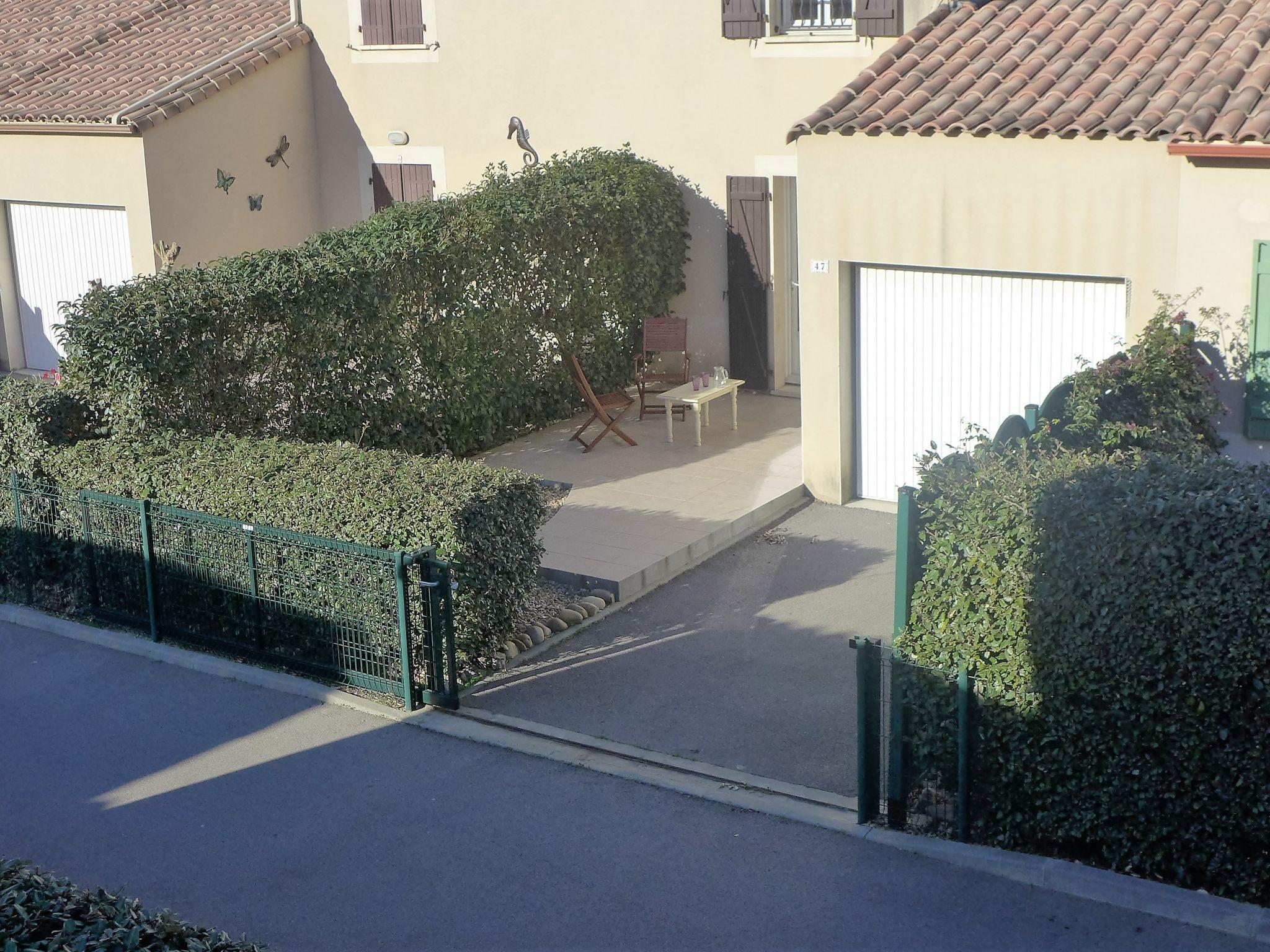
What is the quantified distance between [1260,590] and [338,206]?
14900 millimetres

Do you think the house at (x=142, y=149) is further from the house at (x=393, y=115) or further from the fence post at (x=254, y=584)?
the fence post at (x=254, y=584)

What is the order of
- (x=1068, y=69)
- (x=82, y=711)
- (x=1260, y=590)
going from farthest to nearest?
(x=1068, y=69) → (x=82, y=711) → (x=1260, y=590)

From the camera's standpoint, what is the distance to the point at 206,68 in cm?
1730

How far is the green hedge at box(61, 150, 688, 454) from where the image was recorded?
10781mm

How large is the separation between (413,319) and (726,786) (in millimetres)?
6847

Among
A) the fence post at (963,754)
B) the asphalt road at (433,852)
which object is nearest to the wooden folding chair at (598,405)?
the asphalt road at (433,852)

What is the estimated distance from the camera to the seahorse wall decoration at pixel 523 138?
1648 cm

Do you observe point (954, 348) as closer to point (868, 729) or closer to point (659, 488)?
point (659, 488)

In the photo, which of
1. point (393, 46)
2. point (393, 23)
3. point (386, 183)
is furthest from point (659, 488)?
point (393, 23)

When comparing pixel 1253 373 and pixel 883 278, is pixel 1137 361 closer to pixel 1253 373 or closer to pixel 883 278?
pixel 1253 373

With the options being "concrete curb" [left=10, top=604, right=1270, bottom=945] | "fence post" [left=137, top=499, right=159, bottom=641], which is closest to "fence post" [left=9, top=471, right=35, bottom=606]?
"concrete curb" [left=10, top=604, right=1270, bottom=945]

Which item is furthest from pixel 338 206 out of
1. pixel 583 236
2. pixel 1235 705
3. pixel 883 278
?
pixel 1235 705

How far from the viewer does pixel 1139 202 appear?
10266mm

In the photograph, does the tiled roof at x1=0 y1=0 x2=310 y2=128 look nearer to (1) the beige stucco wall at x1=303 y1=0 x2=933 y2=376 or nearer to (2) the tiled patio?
(1) the beige stucco wall at x1=303 y1=0 x2=933 y2=376
